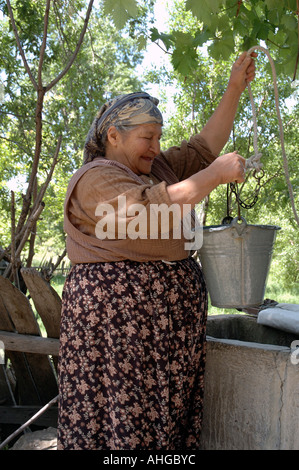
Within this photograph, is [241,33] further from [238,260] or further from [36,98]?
[36,98]

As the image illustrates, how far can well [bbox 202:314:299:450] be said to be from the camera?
7.45 feet

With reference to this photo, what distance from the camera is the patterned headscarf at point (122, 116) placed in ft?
6.73

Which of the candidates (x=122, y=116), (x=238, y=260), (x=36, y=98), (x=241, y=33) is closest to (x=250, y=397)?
(x=238, y=260)

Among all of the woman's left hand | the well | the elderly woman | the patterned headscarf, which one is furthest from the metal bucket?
the woman's left hand

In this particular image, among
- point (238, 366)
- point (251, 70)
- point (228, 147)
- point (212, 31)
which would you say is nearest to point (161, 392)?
point (238, 366)

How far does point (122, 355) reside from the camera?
1993mm

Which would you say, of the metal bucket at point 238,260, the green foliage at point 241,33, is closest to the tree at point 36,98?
the green foliage at point 241,33

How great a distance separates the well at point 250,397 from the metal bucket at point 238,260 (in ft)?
1.10

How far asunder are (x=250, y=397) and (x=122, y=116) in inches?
54.7

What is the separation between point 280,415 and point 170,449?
517 mm

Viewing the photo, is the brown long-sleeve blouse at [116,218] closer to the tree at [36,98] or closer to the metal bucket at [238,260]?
the metal bucket at [238,260]

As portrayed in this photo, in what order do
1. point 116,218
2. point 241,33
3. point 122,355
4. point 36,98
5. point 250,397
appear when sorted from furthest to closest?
point 36,98
point 241,33
point 250,397
point 122,355
point 116,218

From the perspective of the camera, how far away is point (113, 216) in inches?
73.5

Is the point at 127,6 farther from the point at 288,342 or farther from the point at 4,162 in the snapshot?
the point at 4,162
